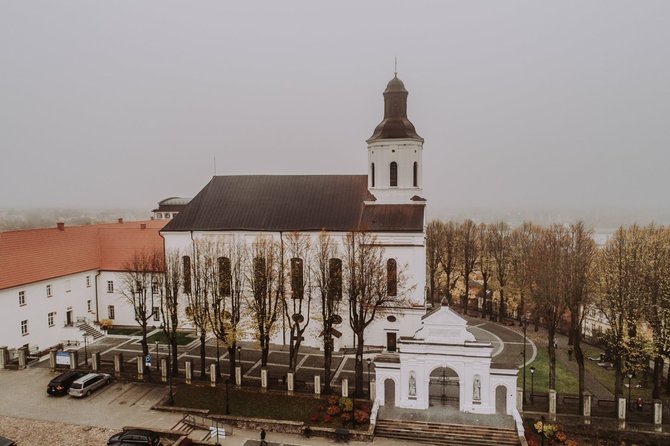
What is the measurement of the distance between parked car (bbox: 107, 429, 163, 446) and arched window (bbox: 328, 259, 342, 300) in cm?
1210

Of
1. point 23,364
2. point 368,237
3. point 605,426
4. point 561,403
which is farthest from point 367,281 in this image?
point 23,364

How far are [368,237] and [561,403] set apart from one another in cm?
1486

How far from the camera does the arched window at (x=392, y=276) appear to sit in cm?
3387

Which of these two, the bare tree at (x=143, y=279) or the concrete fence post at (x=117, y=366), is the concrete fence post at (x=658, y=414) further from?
the concrete fence post at (x=117, y=366)

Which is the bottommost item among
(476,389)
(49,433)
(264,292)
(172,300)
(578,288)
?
(49,433)

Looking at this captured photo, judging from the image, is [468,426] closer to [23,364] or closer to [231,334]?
[231,334]

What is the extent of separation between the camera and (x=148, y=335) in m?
38.3

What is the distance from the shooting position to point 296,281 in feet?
110

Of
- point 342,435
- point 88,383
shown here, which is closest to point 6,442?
point 88,383

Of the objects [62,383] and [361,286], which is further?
[361,286]

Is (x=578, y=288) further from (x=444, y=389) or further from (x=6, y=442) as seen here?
(x=6, y=442)

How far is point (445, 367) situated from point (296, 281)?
40.3 feet

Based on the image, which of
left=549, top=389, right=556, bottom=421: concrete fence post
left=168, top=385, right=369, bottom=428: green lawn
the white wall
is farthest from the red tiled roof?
left=549, top=389, right=556, bottom=421: concrete fence post

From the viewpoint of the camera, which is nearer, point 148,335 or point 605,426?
point 605,426
